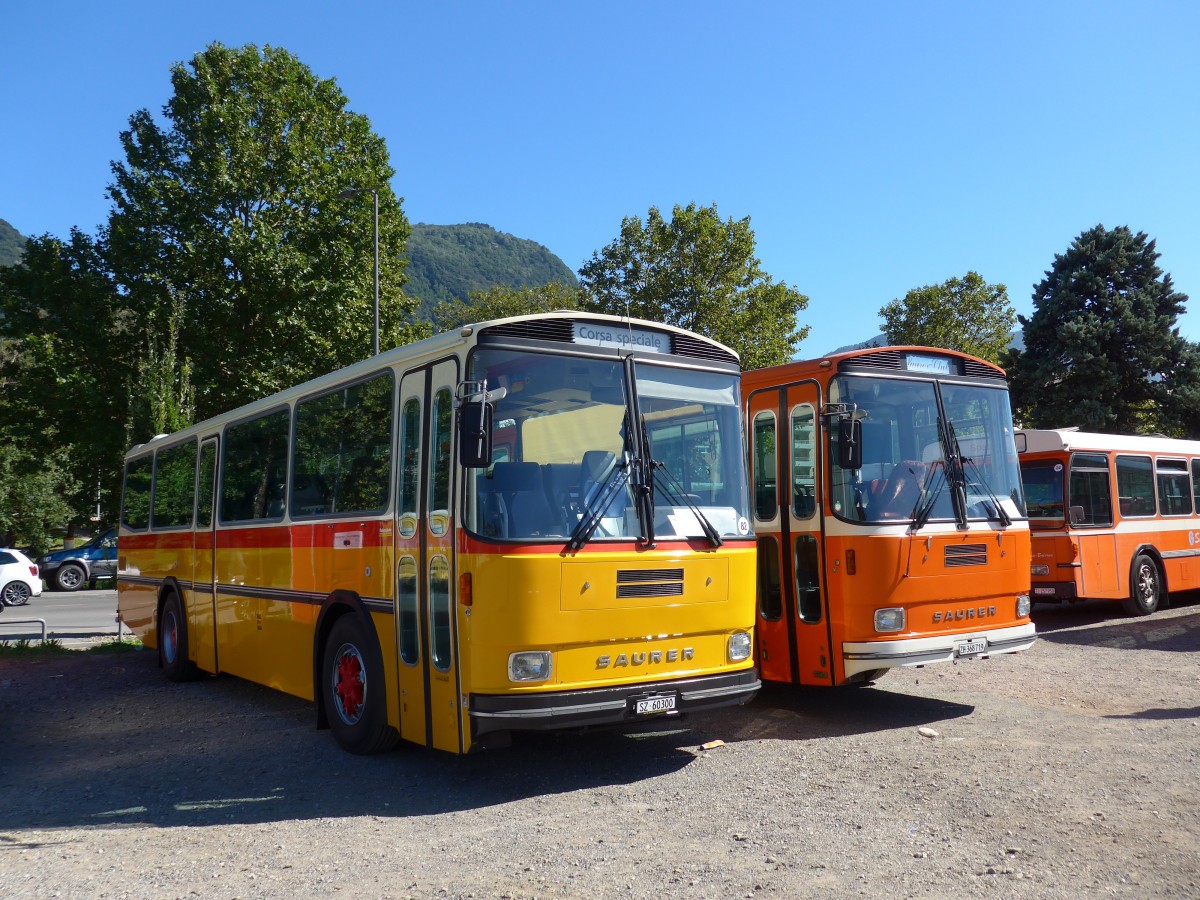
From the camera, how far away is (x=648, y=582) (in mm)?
6859

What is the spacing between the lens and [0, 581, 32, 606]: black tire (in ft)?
87.3

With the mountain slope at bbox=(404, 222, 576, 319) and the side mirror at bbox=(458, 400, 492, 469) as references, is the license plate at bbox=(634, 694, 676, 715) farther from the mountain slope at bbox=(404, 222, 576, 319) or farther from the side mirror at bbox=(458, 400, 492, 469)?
the mountain slope at bbox=(404, 222, 576, 319)

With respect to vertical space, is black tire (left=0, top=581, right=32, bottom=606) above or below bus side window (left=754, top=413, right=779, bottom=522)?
below

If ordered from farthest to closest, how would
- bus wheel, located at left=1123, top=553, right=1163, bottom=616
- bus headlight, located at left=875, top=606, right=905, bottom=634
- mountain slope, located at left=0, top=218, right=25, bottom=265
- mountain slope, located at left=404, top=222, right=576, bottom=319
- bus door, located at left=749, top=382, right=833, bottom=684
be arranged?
1. mountain slope, located at left=404, top=222, right=576, bottom=319
2. mountain slope, located at left=0, top=218, right=25, bottom=265
3. bus wheel, located at left=1123, top=553, right=1163, bottom=616
4. bus door, located at left=749, top=382, right=833, bottom=684
5. bus headlight, located at left=875, top=606, right=905, bottom=634

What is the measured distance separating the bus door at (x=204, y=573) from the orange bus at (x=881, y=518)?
6.07 m

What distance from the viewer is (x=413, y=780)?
283 inches

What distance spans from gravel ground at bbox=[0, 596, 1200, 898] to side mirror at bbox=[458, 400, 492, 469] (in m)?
2.18

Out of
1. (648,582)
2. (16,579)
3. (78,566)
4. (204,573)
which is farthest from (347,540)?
(78,566)

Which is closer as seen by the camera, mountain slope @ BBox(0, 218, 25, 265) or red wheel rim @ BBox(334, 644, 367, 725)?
red wheel rim @ BBox(334, 644, 367, 725)

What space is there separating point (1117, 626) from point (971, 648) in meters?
7.88

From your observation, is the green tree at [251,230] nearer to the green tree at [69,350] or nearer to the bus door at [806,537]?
the green tree at [69,350]

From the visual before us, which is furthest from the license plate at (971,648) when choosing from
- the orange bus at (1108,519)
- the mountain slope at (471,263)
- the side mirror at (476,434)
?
the mountain slope at (471,263)

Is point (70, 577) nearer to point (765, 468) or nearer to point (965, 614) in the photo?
point (765, 468)

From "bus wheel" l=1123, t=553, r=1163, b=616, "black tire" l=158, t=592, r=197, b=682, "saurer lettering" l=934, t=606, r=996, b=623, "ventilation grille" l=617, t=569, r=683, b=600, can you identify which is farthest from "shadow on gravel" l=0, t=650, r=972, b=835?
"bus wheel" l=1123, t=553, r=1163, b=616
